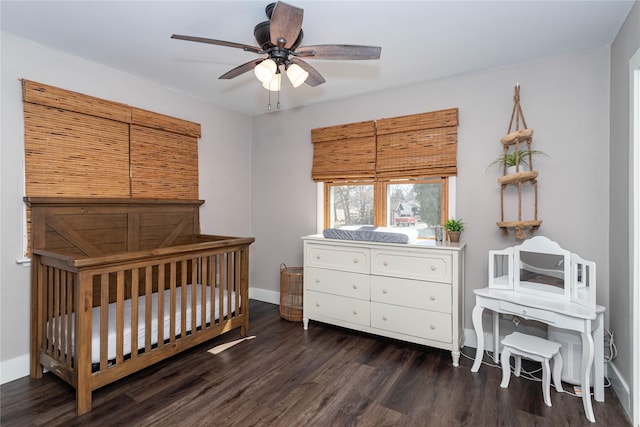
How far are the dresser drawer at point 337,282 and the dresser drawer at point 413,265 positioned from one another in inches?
6.9

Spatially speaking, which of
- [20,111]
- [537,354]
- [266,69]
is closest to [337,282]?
[537,354]

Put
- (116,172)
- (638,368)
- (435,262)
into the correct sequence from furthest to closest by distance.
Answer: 1. (116,172)
2. (435,262)
3. (638,368)

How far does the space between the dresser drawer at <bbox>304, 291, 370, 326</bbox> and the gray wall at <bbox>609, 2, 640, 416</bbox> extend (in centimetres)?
174

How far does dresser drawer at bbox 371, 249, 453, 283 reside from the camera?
2.64m

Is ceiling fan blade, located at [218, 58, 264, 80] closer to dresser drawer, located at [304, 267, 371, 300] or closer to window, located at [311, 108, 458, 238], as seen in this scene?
window, located at [311, 108, 458, 238]

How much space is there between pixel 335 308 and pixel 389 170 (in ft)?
4.79

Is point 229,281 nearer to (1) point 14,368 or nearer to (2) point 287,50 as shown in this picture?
(1) point 14,368

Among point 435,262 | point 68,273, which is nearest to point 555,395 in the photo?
point 435,262

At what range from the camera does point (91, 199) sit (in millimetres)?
2691

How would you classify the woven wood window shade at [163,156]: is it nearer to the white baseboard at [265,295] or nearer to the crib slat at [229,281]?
the crib slat at [229,281]

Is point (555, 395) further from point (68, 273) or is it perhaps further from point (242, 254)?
point (68, 273)

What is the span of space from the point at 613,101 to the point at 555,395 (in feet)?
6.73

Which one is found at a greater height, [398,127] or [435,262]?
[398,127]

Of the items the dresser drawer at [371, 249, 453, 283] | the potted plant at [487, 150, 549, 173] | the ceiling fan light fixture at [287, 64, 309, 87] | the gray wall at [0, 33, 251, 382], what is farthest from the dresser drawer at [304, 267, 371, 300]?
the gray wall at [0, 33, 251, 382]
